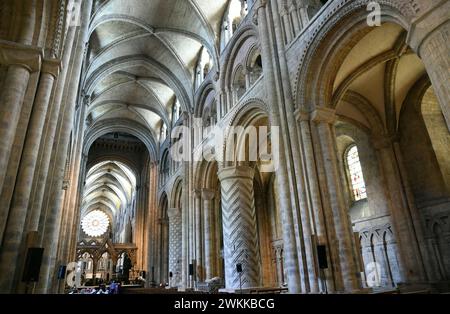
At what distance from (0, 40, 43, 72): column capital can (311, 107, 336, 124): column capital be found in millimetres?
6647

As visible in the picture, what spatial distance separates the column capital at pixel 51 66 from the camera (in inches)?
247

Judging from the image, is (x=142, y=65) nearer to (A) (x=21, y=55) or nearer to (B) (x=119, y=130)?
(B) (x=119, y=130)

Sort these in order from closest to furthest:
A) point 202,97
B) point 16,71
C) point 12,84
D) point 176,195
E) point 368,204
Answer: point 12,84 < point 16,71 < point 368,204 < point 202,97 < point 176,195

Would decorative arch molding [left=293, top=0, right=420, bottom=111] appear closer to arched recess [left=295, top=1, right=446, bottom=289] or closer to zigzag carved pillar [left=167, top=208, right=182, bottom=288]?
arched recess [left=295, top=1, right=446, bottom=289]

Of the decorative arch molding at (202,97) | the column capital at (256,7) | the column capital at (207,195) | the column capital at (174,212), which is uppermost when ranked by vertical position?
the decorative arch molding at (202,97)

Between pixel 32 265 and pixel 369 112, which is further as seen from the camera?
pixel 369 112

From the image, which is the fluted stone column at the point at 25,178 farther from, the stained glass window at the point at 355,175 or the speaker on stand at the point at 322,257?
the stained glass window at the point at 355,175

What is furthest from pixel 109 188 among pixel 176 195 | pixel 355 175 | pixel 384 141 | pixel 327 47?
pixel 327 47

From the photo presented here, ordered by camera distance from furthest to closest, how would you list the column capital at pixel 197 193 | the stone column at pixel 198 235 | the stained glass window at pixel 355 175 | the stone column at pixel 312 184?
the column capital at pixel 197 193
the stone column at pixel 198 235
the stained glass window at pixel 355 175
the stone column at pixel 312 184

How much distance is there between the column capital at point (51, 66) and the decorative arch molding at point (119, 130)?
19135mm

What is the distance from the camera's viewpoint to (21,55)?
582 centimetres

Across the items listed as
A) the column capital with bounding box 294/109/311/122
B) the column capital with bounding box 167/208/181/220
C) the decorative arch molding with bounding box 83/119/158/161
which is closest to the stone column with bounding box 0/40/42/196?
the column capital with bounding box 294/109/311/122

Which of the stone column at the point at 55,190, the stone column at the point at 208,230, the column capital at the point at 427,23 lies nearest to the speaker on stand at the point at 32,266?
the stone column at the point at 55,190

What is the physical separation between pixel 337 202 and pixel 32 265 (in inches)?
260
